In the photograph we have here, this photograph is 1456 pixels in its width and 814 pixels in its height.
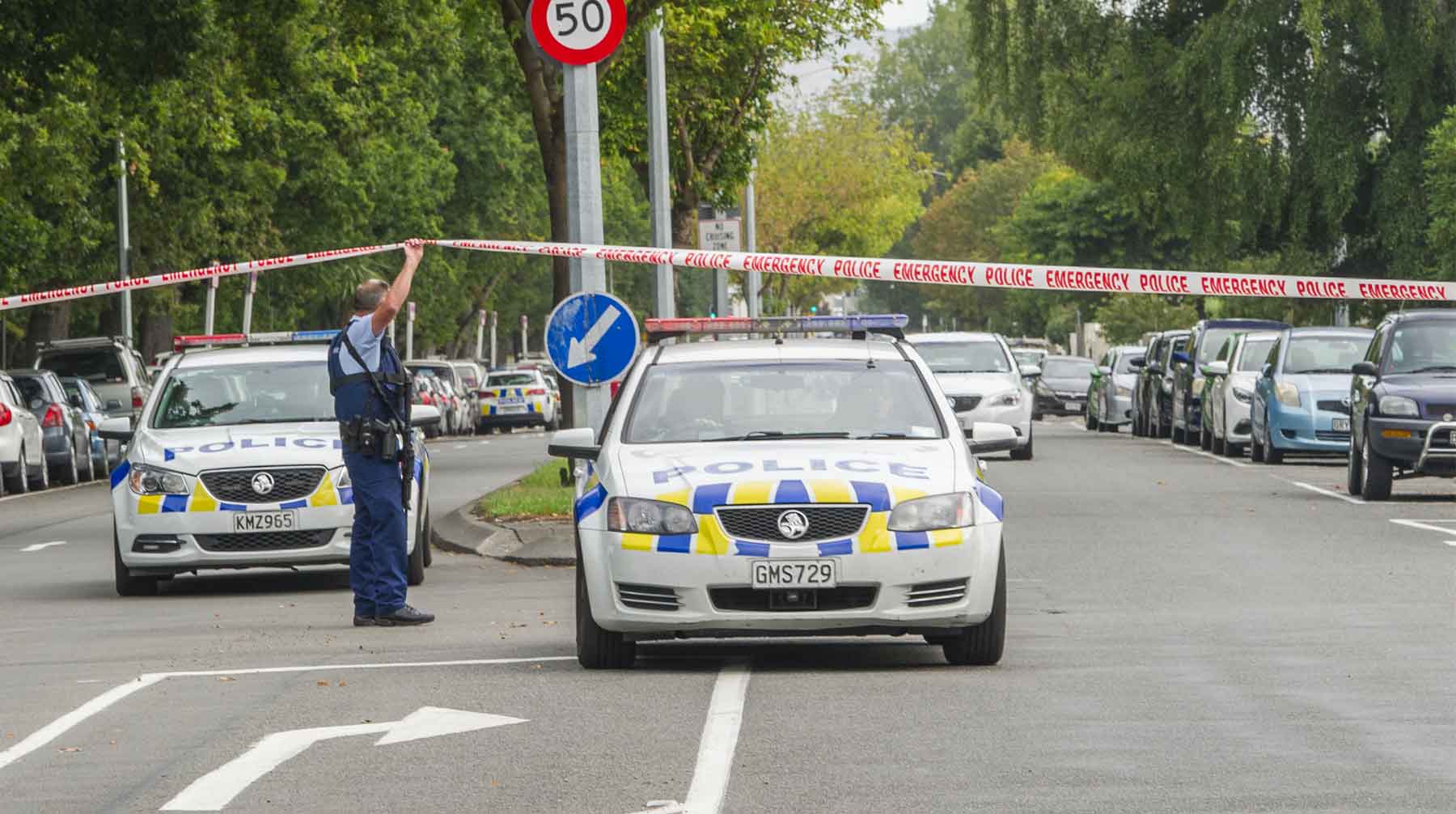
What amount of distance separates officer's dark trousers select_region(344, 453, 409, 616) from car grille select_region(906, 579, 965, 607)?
12.2ft

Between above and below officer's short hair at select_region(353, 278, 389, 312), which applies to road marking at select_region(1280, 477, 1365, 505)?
below

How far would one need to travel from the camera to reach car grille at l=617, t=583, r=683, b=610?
10.9 metres

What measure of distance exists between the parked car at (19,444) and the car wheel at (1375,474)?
52.3 ft

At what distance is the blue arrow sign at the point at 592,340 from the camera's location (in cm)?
1955

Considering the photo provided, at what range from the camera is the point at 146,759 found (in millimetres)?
8906

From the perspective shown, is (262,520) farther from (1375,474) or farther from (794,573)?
(1375,474)

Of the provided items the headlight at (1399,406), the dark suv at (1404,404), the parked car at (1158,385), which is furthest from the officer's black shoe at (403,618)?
the parked car at (1158,385)

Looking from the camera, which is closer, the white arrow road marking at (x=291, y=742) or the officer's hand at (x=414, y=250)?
the white arrow road marking at (x=291, y=742)

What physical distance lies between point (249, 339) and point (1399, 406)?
9.84 metres

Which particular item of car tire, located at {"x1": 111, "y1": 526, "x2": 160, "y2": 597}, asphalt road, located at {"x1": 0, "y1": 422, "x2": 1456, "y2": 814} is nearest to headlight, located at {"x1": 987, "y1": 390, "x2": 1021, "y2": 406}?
asphalt road, located at {"x1": 0, "y1": 422, "x2": 1456, "y2": 814}

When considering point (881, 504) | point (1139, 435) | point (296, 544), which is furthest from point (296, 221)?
point (881, 504)

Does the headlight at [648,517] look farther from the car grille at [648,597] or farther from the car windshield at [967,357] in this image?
the car windshield at [967,357]

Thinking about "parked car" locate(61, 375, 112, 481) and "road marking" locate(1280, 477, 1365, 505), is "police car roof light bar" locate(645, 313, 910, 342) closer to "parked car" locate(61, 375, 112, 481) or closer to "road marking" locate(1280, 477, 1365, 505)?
"road marking" locate(1280, 477, 1365, 505)

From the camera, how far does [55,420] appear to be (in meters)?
35.4
